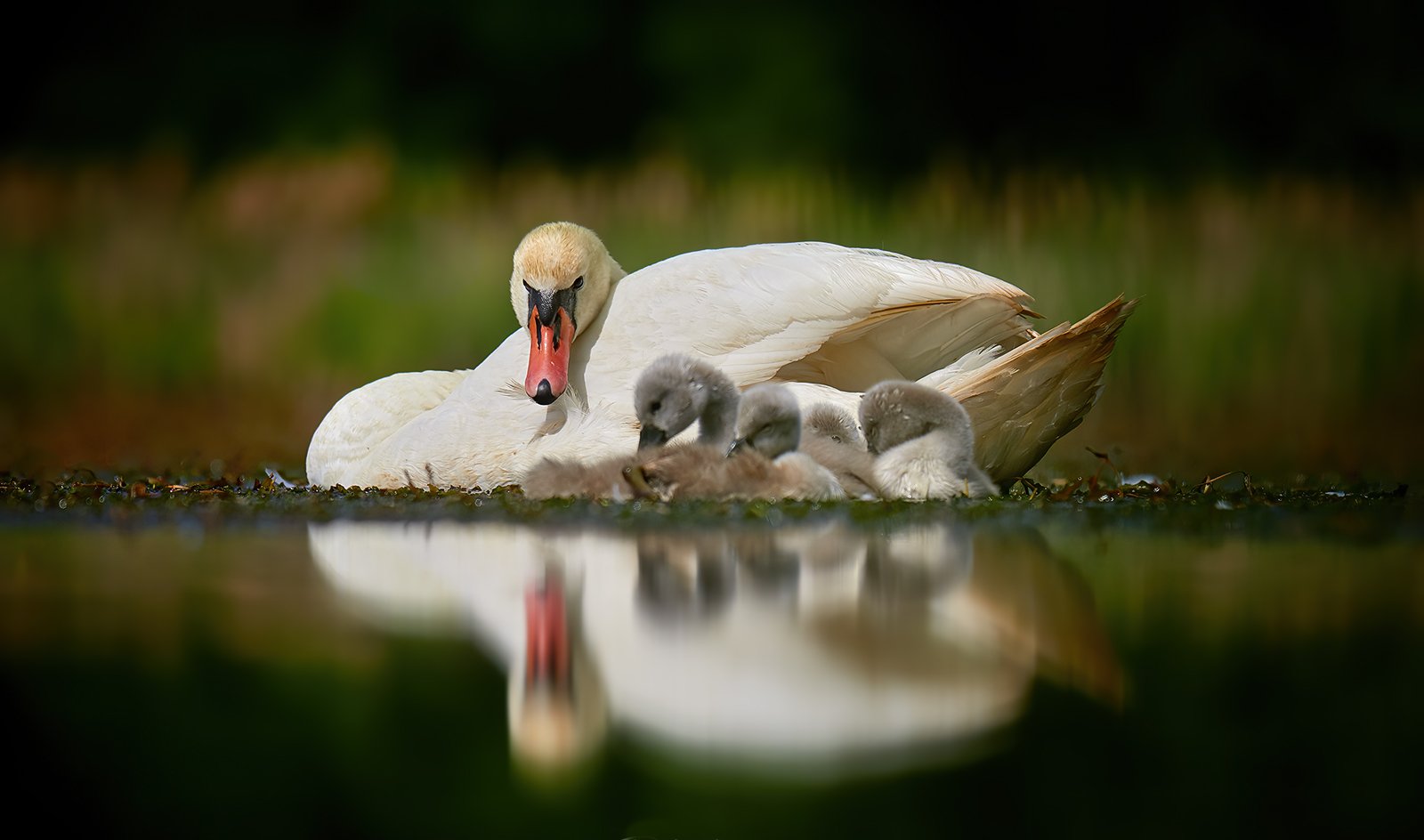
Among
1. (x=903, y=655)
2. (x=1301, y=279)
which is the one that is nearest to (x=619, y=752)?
(x=903, y=655)

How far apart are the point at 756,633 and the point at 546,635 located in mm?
223

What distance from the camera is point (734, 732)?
46.4 inches

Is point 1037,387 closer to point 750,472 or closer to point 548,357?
point 750,472

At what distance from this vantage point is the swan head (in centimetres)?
382

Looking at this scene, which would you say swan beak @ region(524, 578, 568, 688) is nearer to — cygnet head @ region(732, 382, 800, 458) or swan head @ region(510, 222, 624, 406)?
cygnet head @ region(732, 382, 800, 458)

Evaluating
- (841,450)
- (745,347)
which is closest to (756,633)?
(841,450)

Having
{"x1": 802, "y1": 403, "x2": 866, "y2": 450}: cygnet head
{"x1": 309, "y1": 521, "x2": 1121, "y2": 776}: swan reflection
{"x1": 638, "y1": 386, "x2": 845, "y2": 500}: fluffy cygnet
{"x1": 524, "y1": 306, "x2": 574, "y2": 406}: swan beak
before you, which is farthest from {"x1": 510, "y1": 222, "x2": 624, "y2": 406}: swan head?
{"x1": 309, "y1": 521, "x2": 1121, "y2": 776}: swan reflection

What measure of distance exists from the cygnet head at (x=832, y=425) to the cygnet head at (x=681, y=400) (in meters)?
0.26

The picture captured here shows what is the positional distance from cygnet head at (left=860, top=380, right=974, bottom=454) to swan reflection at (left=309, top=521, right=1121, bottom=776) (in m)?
0.88

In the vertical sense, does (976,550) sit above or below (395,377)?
below

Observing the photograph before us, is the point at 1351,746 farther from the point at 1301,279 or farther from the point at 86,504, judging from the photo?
the point at 1301,279

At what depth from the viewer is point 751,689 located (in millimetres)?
1312

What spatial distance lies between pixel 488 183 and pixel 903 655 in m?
6.15

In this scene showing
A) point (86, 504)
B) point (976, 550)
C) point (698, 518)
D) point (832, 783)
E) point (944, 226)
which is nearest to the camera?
point (832, 783)
